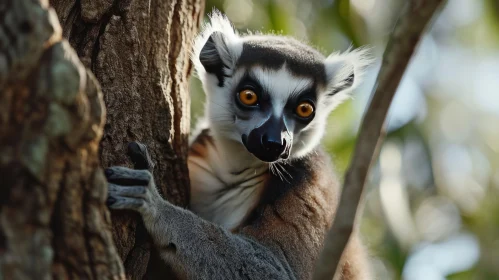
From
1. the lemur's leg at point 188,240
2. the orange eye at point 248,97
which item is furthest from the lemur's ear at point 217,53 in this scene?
the lemur's leg at point 188,240

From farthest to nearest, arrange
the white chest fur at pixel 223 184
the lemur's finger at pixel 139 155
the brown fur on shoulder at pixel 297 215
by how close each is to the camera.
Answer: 1. the white chest fur at pixel 223 184
2. the brown fur on shoulder at pixel 297 215
3. the lemur's finger at pixel 139 155

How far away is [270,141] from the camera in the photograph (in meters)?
4.12

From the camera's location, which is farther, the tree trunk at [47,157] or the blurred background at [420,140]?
the blurred background at [420,140]

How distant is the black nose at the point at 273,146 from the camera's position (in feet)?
13.5

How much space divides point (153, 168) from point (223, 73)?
4.40ft

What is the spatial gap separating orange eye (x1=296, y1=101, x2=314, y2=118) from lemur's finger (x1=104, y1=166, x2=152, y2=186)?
1.44 metres

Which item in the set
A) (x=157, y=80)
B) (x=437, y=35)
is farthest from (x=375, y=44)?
(x=157, y=80)

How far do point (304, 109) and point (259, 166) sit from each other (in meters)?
0.50

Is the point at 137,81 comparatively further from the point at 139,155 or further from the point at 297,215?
the point at 297,215

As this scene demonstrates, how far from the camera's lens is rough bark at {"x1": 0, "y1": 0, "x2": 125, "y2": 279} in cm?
199

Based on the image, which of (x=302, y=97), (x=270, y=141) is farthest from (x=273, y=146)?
(x=302, y=97)

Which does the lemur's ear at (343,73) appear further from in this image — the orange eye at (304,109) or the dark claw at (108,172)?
the dark claw at (108,172)

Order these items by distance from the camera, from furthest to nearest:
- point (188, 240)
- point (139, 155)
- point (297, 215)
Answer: point (297, 215) < point (188, 240) < point (139, 155)

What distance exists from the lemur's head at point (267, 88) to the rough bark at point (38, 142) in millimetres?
2122
